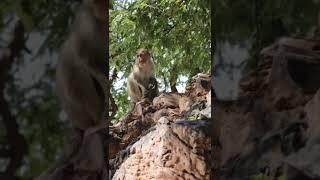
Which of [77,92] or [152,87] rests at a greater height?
[152,87]

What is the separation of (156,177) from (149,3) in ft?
10.1

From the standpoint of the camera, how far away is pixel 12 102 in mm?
2812

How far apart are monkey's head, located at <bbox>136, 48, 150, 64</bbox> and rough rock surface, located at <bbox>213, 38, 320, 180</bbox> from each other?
454 cm

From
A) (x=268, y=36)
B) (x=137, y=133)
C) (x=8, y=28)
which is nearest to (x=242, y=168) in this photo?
(x=268, y=36)

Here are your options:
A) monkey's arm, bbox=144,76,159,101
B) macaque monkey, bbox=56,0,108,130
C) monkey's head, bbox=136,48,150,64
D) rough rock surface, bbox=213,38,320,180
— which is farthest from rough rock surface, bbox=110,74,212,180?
monkey's arm, bbox=144,76,159,101

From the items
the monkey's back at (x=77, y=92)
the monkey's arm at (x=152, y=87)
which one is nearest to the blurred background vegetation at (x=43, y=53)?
the monkey's back at (x=77, y=92)

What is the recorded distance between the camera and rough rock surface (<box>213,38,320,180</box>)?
2.71m

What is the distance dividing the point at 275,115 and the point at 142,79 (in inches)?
211

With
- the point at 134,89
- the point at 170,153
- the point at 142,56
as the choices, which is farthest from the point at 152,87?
the point at 170,153

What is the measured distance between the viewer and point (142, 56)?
7.42m

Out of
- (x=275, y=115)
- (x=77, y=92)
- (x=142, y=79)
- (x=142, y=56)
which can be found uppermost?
(x=142, y=56)

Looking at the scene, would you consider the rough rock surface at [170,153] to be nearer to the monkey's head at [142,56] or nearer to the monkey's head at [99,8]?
the monkey's head at [99,8]

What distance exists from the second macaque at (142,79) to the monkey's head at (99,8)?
440cm

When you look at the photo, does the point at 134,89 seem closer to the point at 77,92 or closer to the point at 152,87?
the point at 152,87
